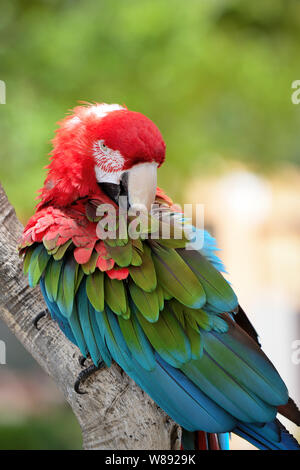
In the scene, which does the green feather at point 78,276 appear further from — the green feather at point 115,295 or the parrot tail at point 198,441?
the parrot tail at point 198,441

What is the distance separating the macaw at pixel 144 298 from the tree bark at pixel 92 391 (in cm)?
3

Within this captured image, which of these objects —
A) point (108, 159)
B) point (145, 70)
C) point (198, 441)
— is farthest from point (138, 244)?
point (145, 70)

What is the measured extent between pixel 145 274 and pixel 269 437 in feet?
0.78

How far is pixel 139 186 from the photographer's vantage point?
2.31ft

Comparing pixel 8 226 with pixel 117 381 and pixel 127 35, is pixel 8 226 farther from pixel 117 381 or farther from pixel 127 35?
pixel 127 35

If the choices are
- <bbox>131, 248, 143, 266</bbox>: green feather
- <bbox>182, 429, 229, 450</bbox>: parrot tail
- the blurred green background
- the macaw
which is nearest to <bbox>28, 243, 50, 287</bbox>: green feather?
the macaw

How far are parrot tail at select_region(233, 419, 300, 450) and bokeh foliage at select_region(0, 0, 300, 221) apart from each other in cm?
101

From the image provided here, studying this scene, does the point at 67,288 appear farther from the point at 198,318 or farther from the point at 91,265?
the point at 198,318

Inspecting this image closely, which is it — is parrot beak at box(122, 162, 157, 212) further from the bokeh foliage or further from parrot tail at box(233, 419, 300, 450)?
the bokeh foliage

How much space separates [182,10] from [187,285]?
1.15 meters

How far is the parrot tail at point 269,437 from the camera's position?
616mm

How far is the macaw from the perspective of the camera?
0.62 meters

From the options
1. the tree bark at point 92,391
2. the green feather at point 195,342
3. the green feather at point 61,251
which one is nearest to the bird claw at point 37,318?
the tree bark at point 92,391
